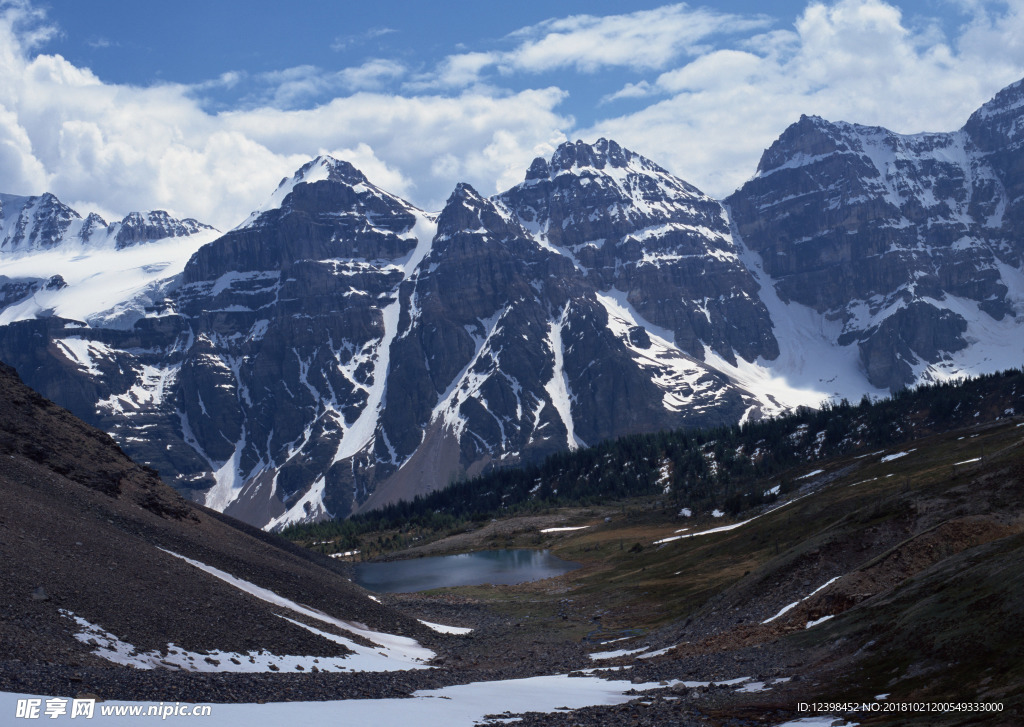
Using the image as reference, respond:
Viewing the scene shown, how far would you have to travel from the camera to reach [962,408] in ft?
640

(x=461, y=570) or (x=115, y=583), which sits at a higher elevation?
(x=115, y=583)

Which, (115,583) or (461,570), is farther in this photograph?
(461,570)

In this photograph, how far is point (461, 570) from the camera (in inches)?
6078

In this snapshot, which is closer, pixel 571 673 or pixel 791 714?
pixel 791 714

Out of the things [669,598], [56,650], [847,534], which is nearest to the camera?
[56,650]

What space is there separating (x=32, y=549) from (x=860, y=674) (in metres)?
40.2

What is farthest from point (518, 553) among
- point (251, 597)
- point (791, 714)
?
point (791, 714)

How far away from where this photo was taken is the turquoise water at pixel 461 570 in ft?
445

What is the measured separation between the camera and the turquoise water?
5340 inches

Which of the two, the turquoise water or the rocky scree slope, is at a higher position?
the rocky scree slope

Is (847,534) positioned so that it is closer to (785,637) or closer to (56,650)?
(785,637)

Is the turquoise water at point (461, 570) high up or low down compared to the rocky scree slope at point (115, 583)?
down

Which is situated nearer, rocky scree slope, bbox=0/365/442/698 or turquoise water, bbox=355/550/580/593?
rocky scree slope, bbox=0/365/442/698

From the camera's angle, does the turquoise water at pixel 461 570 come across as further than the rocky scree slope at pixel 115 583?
Yes
